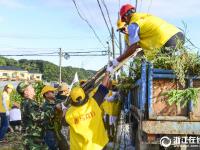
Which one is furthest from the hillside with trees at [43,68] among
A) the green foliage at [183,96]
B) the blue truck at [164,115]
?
the green foliage at [183,96]

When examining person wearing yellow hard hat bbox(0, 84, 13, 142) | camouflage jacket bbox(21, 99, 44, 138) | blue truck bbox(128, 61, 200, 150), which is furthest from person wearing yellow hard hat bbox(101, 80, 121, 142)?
person wearing yellow hard hat bbox(0, 84, 13, 142)

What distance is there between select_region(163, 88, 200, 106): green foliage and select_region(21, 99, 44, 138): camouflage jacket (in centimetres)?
268

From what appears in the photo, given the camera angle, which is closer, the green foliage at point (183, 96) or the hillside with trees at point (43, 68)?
the green foliage at point (183, 96)

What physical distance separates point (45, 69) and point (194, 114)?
279 feet

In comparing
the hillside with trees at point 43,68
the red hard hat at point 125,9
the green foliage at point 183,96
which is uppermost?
the hillside with trees at point 43,68

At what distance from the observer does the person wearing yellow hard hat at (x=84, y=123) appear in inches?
230

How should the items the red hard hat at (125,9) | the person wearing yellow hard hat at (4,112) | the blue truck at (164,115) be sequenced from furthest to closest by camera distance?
the person wearing yellow hard hat at (4,112), the red hard hat at (125,9), the blue truck at (164,115)

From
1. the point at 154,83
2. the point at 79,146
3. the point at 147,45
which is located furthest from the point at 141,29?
the point at 79,146

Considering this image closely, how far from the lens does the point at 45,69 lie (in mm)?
89688

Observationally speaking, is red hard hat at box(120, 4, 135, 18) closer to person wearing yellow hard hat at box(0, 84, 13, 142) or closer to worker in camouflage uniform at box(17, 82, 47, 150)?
worker in camouflage uniform at box(17, 82, 47, 150)

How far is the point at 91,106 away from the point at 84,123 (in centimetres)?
26

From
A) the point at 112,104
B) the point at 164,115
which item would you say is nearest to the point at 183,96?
the point at 164,115

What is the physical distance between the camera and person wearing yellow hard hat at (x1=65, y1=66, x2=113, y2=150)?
230 inches

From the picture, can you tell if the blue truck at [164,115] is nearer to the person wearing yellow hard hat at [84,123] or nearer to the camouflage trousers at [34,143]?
the person wearing yellow hard hat at [84,123]
